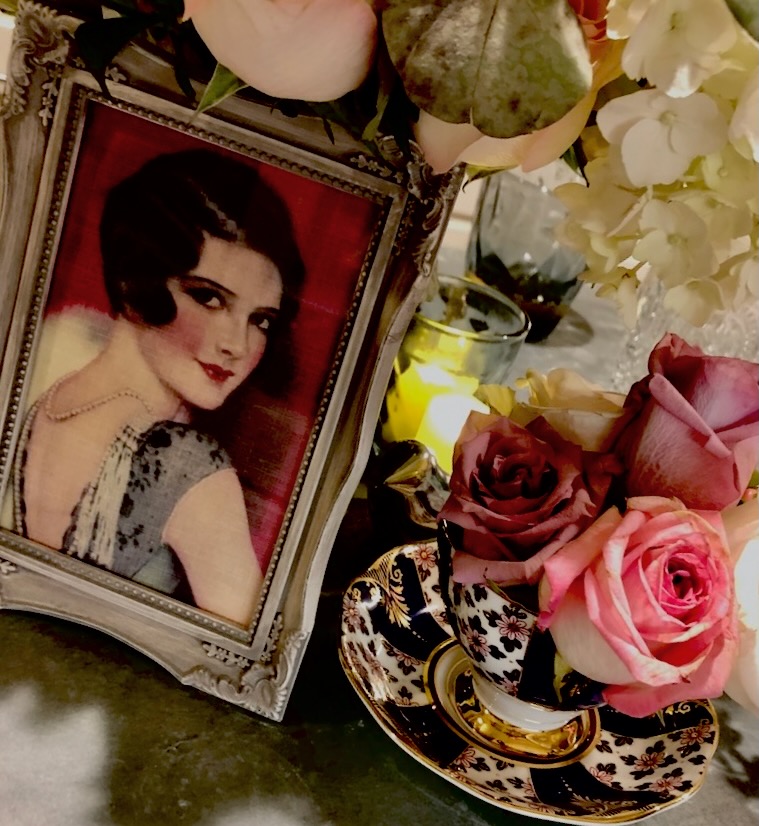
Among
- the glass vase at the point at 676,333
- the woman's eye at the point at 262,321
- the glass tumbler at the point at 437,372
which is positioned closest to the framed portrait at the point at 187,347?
the woman's eye at the point at 262,321

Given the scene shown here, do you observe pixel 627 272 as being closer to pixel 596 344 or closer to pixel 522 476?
pixel 522 476

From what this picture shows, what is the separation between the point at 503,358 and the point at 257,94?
43cm

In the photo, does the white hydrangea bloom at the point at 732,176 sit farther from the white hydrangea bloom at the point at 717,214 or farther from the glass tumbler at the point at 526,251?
the glass tumbler at the point at 526,251

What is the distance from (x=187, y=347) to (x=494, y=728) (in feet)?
0.98

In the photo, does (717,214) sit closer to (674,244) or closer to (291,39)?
(674,244)

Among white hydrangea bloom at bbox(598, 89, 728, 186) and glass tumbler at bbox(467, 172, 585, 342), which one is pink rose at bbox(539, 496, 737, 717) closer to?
white hydrangea bloom at bbox(598, 89, 728, 186)

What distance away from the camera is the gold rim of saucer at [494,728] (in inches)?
20.6

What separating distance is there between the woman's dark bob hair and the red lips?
3 centimetres

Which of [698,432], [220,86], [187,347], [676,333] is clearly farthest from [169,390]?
[676,333]

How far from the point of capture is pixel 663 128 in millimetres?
347

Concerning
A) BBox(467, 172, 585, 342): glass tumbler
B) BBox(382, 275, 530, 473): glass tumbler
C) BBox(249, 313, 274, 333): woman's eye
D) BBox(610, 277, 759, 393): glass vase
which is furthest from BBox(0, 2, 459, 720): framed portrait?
BBox(467, 172, 585, 342): glass tumbler

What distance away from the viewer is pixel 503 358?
786 millimetres

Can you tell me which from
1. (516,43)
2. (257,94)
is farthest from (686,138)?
(257,94)

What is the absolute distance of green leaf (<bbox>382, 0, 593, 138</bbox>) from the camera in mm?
303
